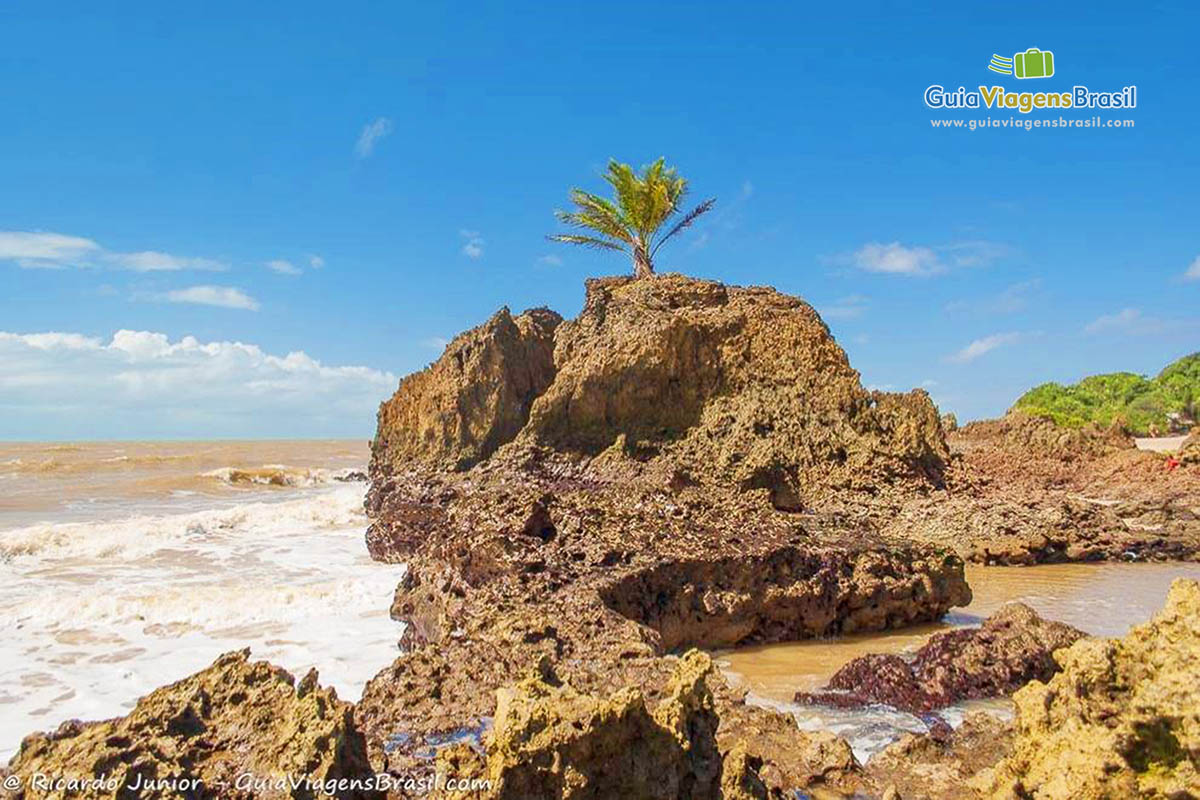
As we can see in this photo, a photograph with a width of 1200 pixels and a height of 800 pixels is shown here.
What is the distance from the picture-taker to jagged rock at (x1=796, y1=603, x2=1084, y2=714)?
14.6 ft

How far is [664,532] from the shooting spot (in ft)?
20.7

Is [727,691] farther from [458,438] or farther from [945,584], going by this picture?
[458,438]

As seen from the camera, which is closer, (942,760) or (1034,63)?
(942,760)

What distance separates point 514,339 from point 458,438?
7.80ft

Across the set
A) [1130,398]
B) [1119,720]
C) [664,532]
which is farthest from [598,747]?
[1130,398]

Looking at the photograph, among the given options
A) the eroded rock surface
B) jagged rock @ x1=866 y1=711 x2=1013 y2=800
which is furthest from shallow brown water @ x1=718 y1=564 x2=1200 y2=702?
jagged rock @ x1=866 y1=711 x2=1013 y2=800

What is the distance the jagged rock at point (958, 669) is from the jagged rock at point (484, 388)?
11680mm

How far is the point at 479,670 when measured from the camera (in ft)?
13.9

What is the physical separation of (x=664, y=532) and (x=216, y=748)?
3941 millimetres

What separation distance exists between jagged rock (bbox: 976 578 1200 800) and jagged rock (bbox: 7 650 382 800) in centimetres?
222

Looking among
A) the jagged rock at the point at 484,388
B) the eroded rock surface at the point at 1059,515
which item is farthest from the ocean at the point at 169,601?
the eroded rock surface at the point at 1059,515

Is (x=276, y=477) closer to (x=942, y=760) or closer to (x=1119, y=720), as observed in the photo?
(x=942, y=760)

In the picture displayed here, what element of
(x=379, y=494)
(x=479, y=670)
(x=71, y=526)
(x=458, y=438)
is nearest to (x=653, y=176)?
(x=458, y=438)

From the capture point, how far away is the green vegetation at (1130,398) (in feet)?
108
